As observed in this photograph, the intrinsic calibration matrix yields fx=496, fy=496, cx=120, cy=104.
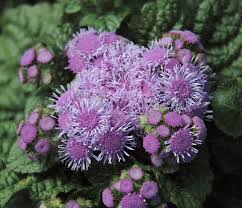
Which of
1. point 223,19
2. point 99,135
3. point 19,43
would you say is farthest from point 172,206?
point 19,43

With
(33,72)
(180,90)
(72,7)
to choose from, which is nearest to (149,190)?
(180,90)

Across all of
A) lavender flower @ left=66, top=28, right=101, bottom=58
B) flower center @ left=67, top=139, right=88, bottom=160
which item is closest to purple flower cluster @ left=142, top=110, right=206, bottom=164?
flower center @ left=67, top=139, right=88, bottom=160

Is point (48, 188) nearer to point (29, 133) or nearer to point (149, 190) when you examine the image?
point (29, 133)

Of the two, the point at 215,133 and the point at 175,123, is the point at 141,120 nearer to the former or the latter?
the point at 175,123

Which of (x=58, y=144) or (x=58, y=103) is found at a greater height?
(x=58, y=103)

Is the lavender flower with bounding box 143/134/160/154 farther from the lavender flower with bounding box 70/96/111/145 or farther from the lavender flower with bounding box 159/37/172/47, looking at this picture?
the lavender flower with bounding box 159/37/172/47
